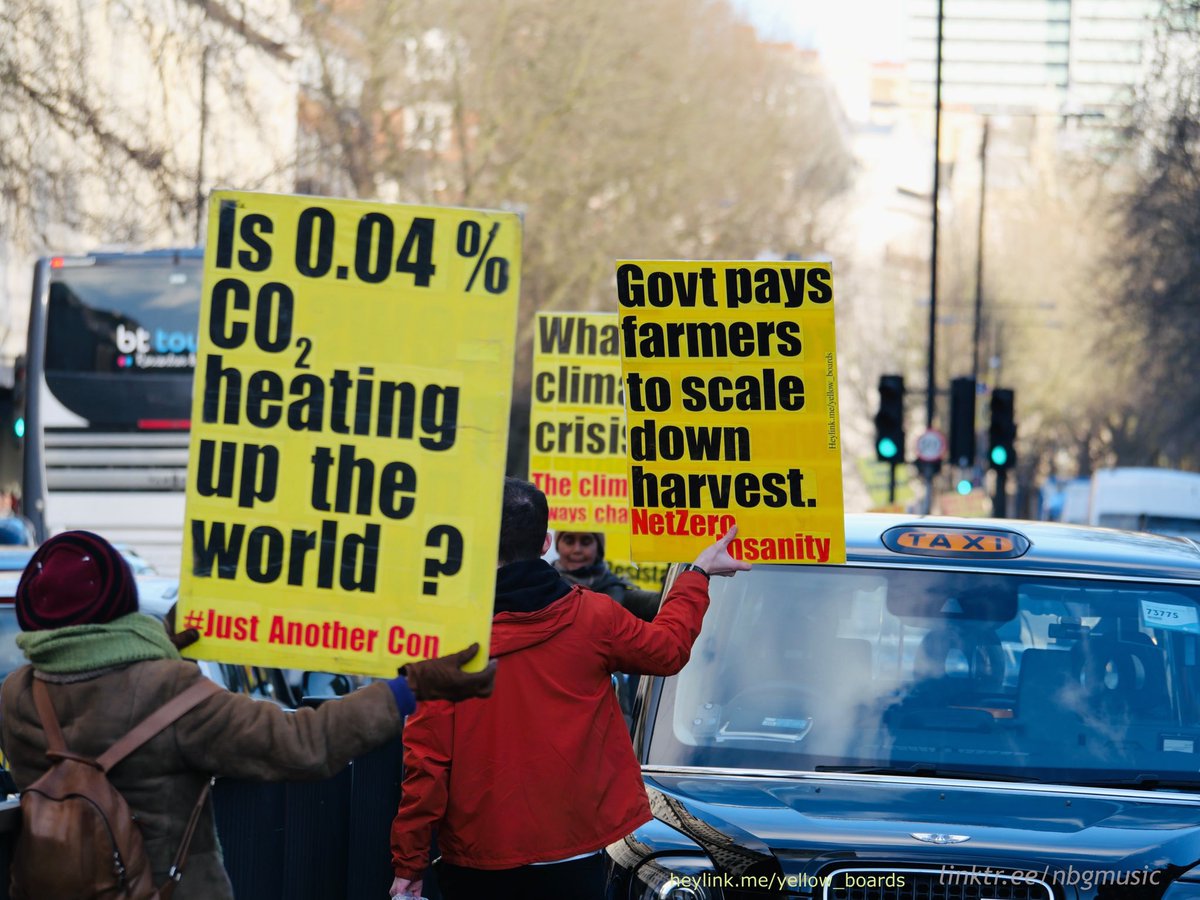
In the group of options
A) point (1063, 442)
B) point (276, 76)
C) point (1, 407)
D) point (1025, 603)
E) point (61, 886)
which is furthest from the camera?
point (1063, 442)

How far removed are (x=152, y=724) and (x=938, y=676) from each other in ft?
7.36

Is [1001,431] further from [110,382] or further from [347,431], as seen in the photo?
[347,431]

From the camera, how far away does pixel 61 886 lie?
3455 millimetres

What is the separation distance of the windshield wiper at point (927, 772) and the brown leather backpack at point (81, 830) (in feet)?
5.98

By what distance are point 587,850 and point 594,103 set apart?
3150 cm

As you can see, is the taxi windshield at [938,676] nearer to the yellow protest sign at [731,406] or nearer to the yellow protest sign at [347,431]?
the yellow protest sign at [731,406]

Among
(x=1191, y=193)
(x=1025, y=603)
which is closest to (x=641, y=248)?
(x=1191, y=193)

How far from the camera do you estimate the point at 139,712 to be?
11.7 feet

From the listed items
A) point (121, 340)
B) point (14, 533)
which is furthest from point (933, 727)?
point (121, 340)

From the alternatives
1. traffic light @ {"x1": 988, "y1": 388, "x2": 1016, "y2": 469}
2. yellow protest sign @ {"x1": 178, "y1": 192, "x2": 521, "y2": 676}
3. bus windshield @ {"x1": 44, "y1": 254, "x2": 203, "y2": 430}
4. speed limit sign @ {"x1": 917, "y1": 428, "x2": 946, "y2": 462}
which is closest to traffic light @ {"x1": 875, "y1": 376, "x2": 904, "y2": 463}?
traffic light @ {"x1": 988, "y1": 388, "x2": 1016, "y2": 469}

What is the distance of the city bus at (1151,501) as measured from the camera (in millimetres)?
30719

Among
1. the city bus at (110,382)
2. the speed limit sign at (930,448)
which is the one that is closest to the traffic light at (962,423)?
the speed limit sign at (930,448)

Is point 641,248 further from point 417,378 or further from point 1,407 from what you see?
point 417,378

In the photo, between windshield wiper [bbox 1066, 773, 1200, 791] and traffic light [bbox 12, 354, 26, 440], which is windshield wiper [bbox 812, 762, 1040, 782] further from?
traffic light [bbox 12, 354, 26, 440]
